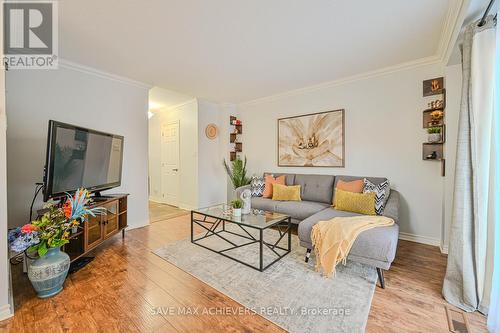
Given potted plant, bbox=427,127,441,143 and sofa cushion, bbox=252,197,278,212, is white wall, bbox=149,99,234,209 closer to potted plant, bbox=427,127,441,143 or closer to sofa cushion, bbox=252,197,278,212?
sofa cushion, bbox=252,197,278,212

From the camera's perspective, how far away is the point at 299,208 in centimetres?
321

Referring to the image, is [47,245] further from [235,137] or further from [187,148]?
[235,137]

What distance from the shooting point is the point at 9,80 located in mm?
2502

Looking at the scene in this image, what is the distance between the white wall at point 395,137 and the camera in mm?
2887

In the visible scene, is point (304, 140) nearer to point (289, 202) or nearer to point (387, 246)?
point (289, 202)

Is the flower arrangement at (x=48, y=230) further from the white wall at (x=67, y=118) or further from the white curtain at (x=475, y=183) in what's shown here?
the white curtain at (x=475, y=183)

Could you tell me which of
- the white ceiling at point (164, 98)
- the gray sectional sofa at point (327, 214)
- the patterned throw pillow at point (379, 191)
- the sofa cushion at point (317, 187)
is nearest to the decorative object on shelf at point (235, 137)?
the white ceiling at point (164, 98)

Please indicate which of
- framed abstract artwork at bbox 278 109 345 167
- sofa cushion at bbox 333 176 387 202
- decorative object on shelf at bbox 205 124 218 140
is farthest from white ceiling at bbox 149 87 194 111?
sofa cushion at bbox 333 176 387 202

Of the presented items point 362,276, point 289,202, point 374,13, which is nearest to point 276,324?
point 362,276

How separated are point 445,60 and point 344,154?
162 cm

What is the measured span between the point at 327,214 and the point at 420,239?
1404 millimetres

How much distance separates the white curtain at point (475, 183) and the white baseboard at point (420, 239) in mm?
1335

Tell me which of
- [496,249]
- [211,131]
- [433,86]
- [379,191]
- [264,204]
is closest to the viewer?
[496,249]

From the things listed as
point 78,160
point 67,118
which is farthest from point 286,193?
point 67,118
